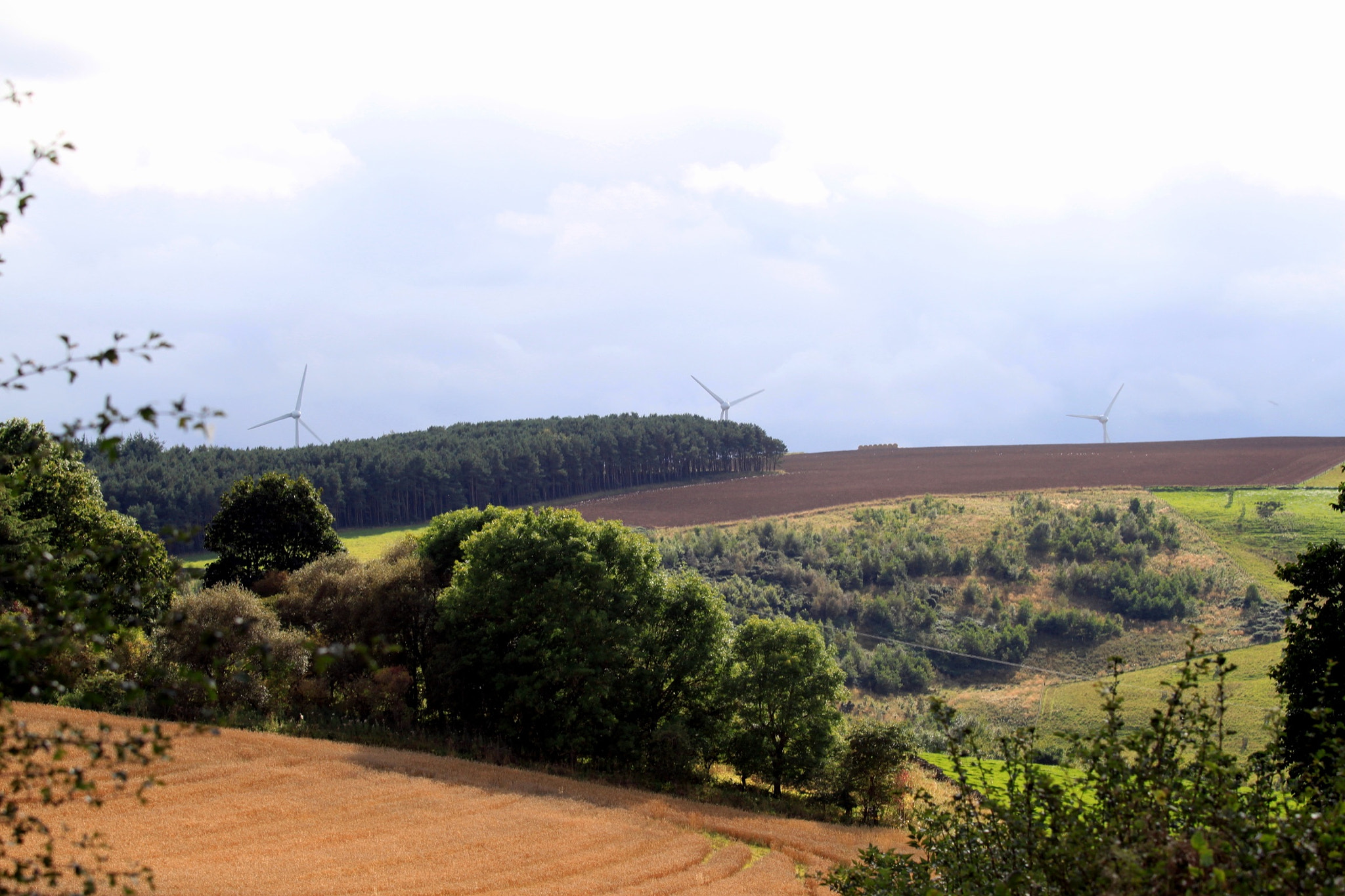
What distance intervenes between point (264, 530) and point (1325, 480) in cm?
9646

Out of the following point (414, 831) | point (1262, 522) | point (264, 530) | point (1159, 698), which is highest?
point (264, 530)

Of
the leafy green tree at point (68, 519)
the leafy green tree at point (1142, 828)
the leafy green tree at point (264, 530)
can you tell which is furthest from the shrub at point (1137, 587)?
the leafy green tree at point (1142, 828)

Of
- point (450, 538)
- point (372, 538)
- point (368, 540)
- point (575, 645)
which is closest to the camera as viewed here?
point (575, 645)

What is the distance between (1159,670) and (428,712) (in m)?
46.9

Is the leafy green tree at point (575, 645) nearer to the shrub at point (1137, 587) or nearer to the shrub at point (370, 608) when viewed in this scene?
the shrub at point (370, 608)

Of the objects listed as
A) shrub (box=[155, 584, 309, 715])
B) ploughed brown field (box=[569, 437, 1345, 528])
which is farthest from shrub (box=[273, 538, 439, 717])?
ploughed brown field (box=[569, 437, 1345, 528])

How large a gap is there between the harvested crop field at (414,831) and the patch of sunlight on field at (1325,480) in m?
78.0

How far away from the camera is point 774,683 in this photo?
4528cm

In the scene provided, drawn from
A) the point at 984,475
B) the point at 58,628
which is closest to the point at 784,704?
the point at 58,628

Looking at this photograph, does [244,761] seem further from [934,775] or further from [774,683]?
[934,775]

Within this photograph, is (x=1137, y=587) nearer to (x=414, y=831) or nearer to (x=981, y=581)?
(x=981, y=581)

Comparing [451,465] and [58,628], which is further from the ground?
[451,465]

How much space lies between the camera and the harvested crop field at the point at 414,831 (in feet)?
80.1

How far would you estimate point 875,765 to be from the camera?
42.6 meters
